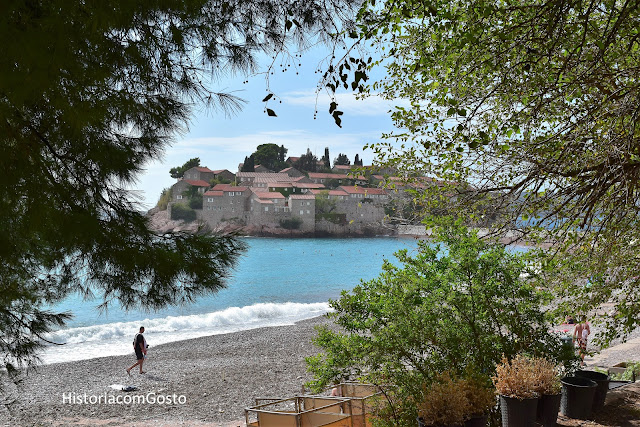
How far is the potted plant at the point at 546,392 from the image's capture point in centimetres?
542

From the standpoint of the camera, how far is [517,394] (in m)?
5.23

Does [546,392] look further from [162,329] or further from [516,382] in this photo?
[162,329]

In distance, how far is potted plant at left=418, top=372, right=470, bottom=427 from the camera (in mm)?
4828

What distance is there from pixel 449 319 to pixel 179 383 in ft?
39.7

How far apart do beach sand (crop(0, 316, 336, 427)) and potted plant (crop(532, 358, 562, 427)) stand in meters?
7.27

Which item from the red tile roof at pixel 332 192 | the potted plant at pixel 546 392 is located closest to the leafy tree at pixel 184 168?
the red tile roof at pixel 332 192

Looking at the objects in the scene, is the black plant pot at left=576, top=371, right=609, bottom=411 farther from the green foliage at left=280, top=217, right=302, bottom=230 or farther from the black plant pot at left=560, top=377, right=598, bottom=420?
the green foliage at left=280, top=217, right=302, bottom=230

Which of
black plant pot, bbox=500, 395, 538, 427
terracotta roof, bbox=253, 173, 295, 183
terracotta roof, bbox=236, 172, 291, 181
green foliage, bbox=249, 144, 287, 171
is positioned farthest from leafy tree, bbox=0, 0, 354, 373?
green foliage, bbox=249, 144, 287, 171

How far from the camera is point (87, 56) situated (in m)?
3.11

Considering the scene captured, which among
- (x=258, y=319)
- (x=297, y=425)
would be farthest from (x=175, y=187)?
(x=297, y=425)

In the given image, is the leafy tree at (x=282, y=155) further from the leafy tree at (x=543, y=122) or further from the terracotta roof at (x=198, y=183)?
the leafy tree at (x=543, y=122)

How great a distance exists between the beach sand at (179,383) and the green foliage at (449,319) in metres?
6.49

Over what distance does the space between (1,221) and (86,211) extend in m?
0.45

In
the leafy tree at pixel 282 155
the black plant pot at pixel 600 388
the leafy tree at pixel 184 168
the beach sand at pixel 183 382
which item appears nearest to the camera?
the black plant pot at pixel 600 388
